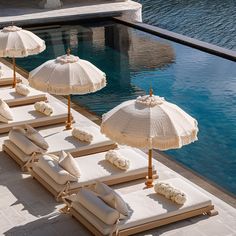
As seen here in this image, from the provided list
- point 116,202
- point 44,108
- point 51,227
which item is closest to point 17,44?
point 44,108

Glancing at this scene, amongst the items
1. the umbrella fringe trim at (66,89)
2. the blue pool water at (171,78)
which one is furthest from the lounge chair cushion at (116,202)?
the umbrella fringe trim at (66,89)

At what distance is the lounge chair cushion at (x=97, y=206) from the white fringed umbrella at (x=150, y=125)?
989 mm

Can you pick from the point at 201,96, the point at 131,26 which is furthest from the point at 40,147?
the point at 131,26

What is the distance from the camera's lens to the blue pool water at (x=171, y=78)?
44.3 feet

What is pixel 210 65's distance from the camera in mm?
20125

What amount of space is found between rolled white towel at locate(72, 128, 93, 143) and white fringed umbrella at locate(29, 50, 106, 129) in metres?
0.77

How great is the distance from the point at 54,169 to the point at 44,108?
138 inches

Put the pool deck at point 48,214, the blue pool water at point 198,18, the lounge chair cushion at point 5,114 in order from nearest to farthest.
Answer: the pool deck at point 48,214 < the lounge chair cushion at point 5,114 < the blue pool water at point 198,18

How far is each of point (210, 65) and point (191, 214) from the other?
10639 millimetres

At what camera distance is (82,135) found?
1273 cm

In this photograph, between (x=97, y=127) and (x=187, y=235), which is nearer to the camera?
(x=187, y=235)

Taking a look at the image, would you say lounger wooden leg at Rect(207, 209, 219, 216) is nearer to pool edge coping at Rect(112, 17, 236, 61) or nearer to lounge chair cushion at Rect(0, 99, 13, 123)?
lounge chair cushion at Rect(0, 99, 13, 123)

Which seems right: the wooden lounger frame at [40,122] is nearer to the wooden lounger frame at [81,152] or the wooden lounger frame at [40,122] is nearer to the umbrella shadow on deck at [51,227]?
the wooden lounger frame at [81,152]

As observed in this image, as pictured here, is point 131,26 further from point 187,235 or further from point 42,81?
point 187,235
